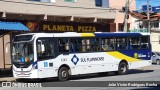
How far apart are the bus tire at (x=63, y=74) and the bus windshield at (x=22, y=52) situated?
6.66ft

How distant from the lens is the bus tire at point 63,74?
21531mm

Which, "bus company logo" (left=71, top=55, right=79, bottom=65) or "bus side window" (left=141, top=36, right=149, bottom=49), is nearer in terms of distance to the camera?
"bus company logo" (left=71, top=55, right=79, bottom=65)

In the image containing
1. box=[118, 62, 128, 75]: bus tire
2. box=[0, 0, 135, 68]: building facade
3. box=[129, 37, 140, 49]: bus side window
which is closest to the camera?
box=[118, 62, 128, 75]: bus tire

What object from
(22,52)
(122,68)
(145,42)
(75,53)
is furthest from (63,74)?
(145,42)

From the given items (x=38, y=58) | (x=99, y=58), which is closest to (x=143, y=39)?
(x=99, y=58)

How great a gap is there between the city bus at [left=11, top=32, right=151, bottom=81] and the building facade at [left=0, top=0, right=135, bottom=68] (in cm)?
742

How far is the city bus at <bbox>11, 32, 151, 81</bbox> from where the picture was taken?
2059cm

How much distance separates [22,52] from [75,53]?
3249mm

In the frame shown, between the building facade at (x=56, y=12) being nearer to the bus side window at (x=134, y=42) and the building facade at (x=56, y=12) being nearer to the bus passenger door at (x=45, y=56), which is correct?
the bus passenger door at (x=45, y=56)

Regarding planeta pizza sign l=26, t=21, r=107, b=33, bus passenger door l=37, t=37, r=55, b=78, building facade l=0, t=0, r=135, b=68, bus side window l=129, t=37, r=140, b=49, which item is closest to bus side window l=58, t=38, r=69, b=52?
bus passenger door l=37, t=37, r=55, b=78

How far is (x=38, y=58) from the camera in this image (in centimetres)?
2047

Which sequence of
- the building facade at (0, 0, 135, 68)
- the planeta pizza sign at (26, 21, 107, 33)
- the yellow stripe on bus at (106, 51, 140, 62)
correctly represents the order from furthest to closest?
the planeta pizza sign at (26, 21, 107, 33), the building facade at (0, 0, 135, 68), the yellow stripe on bus at (106, 51, 140, 62)

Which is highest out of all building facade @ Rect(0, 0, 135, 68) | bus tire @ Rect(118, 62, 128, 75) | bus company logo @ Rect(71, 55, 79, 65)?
building facade @ Rect(0, 0, 135, 68)

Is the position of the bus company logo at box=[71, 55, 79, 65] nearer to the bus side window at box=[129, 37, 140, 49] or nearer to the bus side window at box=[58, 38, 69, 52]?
the bus side window at box=[58, 38, 69, 52]
